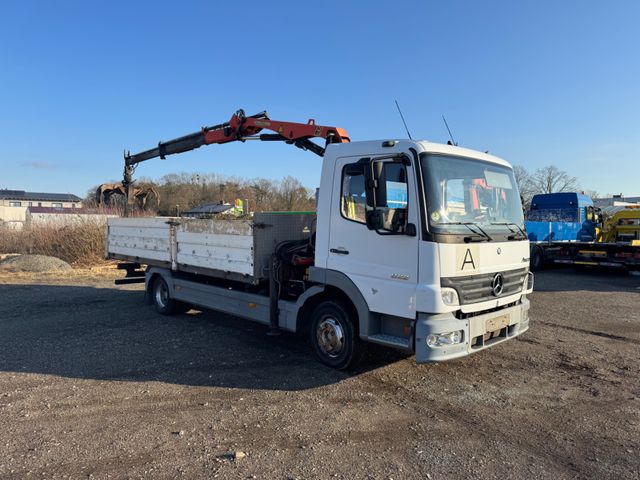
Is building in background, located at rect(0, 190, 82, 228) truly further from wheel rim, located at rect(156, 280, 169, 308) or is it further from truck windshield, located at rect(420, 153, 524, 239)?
truck windshield, located at rect(420, 153, 524, 239)

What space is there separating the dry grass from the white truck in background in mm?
14752

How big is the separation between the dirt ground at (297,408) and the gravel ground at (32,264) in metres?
9.99

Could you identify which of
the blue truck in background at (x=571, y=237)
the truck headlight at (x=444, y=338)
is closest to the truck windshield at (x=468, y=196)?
the truck headlight at (x=444, y=338)

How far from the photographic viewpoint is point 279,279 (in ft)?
20.7

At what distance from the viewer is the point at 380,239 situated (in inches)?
198

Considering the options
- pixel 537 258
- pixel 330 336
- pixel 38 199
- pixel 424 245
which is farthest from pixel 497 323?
pixel 38 199

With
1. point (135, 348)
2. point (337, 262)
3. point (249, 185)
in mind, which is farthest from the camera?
point (249, 185)

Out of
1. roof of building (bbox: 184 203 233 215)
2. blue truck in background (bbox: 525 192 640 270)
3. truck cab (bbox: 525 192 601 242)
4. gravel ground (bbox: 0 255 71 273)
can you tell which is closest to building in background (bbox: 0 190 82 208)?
gravel ground (bbox: 0 255 71 273)

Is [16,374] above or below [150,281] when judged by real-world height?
below

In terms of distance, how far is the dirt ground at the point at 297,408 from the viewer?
11.9ft

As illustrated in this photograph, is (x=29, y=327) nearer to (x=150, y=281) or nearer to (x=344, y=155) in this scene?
(x=150, y=281)

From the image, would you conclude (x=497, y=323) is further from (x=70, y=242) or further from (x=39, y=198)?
(x=39, y=198)

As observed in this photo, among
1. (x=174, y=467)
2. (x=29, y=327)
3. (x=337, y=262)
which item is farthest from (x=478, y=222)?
(x=29, y=327)

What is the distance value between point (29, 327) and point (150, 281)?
2227 mm
